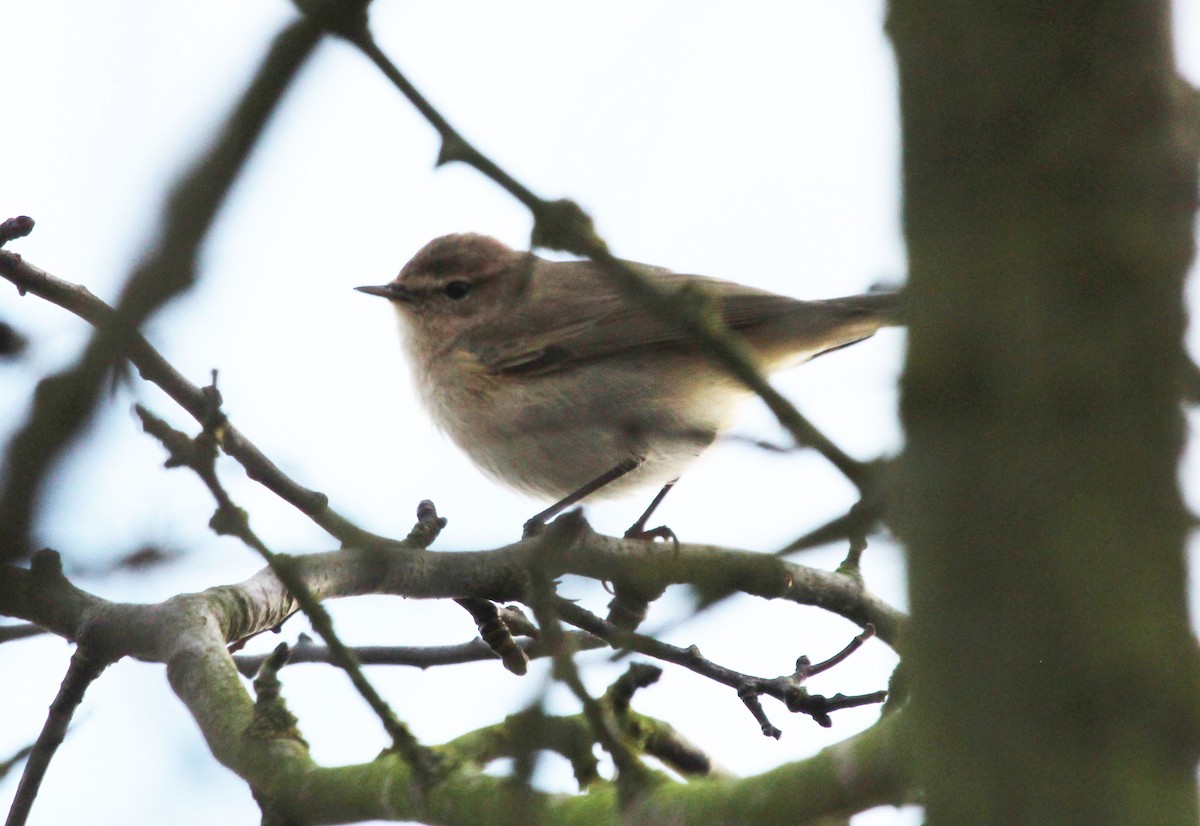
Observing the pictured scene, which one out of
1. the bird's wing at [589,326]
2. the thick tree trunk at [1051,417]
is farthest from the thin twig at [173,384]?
the bird's wing at [589,326]

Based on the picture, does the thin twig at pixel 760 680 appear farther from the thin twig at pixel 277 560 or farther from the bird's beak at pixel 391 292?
the bird's beak at pixel 391 292

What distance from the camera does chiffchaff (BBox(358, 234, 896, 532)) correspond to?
5.51 m

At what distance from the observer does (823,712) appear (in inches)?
144

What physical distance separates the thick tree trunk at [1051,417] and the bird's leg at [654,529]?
3.42m

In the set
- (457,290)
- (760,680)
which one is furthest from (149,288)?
(457,290)

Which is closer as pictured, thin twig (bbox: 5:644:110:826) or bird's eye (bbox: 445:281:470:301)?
thin twig (bbox: 5:644:110:826)

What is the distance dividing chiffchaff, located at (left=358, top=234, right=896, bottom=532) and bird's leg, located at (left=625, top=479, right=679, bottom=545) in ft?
0.13

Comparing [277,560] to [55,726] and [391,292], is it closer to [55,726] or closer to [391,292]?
[55,726]

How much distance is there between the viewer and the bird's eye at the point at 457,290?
22.8 ft

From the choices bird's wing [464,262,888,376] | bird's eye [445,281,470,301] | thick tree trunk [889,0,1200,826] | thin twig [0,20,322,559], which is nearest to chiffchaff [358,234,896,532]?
bird's wing [464,262,888,376]

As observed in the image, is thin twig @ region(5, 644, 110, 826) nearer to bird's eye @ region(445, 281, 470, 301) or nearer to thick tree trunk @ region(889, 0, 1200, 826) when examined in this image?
thick tree trunk @ region(889, 0, 1200, 826)

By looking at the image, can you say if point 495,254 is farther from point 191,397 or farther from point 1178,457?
point 1178,457

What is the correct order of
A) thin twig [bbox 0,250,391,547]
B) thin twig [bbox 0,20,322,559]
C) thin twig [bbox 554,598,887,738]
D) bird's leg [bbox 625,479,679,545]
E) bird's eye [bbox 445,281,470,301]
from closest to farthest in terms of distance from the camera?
thin twig [bbox 0,20,322,559]
thin twig [bbox 0,250,391,547]
thin twig [bbox 554,598,887,738]
bird's leg [bbox 625,479,679,545]
bird's eye [bbox 445,281,470,301]

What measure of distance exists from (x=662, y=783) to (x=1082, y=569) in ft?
3.35
